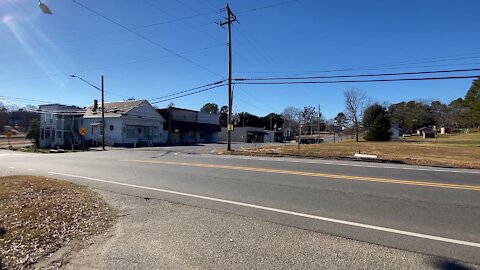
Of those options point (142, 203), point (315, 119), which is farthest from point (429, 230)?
point (315, 119)

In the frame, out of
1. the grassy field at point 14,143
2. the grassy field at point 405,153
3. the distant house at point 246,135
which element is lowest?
the grassy field at point 405,153

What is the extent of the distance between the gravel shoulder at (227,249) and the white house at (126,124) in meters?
45.8

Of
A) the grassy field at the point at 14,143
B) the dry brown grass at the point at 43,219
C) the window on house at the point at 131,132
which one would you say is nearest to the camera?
the dry brown grass at the point at 43,219

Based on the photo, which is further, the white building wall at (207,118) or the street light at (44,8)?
the white building wall at (207,118)

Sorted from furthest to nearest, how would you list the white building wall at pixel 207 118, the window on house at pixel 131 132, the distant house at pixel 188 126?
the white building wall at pixel 207 118 → the distant house at pixel 188 126 → the window on house at pixel 131 132

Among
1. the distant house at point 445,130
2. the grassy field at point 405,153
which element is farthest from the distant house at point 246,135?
the distant house at point 445,130

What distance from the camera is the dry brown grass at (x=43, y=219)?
5.27m

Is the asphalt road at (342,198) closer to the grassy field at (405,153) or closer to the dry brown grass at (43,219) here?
the dry brown grass at (43,219)

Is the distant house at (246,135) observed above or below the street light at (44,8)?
below

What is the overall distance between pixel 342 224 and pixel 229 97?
2552 cm

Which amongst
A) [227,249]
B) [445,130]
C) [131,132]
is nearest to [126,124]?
[131,132]

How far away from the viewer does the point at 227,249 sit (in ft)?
16.7

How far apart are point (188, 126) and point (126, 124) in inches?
584

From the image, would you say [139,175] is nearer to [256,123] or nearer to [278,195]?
[278,195]
